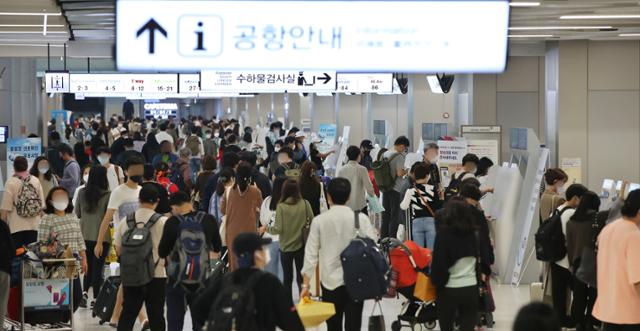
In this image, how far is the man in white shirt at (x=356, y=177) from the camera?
1347 centimetres

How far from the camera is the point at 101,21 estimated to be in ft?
40.6

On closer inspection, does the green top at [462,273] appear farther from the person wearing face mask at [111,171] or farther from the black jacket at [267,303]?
the person wearing face mask at [111,171]

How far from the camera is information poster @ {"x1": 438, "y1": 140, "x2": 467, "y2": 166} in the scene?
51.4ft

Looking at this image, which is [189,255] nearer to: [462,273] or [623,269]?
[462,273]

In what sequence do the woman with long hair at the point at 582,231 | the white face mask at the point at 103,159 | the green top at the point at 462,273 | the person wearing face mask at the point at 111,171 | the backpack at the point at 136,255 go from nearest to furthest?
the green top at the point at 462,273
the backpack at the point at 136,255
the woman with long hair at the point at 582,231
the person wearing face mask at the point at 111,171
the white face mask at the point at 103,159

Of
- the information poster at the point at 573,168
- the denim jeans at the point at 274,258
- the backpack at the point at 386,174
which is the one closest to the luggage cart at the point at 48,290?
the denim jeans at the point at 274,258

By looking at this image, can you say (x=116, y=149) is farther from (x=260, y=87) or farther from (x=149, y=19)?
(x=149, y=19)

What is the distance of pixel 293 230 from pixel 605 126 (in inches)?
291

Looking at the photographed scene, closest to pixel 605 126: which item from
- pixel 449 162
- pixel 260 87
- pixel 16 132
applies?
pixel 449 162

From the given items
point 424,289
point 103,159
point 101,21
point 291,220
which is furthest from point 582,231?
point 103,159

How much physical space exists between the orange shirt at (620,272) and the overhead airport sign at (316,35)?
225 centimetres

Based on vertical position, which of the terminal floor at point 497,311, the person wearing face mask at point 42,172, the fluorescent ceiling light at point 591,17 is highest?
the fluorescent ceiling light at point 591,17

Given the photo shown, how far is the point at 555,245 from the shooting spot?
9.60 m

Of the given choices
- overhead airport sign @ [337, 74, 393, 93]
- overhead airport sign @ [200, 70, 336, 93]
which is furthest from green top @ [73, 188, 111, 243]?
overhead airport sign @ [337, 74, 393, 93]
